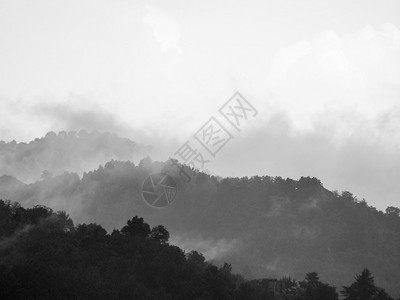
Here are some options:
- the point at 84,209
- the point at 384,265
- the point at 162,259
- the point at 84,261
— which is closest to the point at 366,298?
the point at 162,259

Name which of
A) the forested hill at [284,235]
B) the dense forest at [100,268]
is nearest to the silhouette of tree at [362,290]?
the dense forest at [100,268]

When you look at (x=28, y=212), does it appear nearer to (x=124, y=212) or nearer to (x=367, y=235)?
(x=124, y=212)

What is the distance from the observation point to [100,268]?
82.2 m

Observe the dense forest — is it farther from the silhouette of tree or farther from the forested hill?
the forested hill

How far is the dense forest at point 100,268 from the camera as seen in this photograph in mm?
70312

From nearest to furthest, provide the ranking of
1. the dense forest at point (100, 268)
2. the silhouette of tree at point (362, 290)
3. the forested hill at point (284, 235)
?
the dense forest at point (100, 268)
the silhouette of tree at point (362, 290)
the forested hill at point (284, 235)

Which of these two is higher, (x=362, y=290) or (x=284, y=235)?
(x=284, y=235)

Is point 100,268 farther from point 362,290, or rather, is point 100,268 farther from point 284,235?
point 284,235

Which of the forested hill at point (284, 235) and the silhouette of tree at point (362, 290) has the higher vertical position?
the forested hill at point (284, 235)

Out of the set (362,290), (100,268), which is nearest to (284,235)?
(362,290)

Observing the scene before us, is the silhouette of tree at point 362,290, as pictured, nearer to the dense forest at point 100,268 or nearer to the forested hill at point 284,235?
the dense forest at point 100,268

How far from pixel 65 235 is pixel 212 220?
11115 centimetres

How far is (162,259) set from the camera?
88875mm

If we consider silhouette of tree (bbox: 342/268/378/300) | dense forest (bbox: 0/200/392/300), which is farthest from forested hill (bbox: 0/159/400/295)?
dense forest (bbox: 0/200/392/300)
